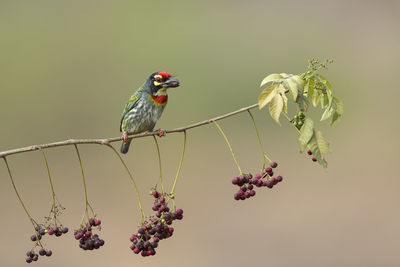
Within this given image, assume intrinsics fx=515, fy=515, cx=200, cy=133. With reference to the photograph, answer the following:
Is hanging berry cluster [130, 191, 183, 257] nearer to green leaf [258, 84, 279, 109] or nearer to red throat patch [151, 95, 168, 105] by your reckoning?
green leaf [258, 84, 279, 109]

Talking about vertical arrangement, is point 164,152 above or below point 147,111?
below

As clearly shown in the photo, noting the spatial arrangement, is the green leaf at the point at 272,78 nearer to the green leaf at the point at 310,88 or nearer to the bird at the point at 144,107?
the green leaf at the point at 310,88

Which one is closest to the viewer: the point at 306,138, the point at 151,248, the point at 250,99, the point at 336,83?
the point at 306,138

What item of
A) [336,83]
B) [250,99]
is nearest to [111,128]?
[250,99]

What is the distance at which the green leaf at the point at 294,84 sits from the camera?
230 centimetres

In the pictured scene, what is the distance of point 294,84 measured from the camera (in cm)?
233

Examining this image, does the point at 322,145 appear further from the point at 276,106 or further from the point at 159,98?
the point at 159,98

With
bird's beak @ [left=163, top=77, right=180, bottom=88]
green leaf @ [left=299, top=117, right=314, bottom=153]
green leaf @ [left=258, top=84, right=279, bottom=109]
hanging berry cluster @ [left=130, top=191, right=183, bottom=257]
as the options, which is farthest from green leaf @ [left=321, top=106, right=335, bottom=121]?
bird's beak @ [left=163, top=77, right=180, bottom=88]

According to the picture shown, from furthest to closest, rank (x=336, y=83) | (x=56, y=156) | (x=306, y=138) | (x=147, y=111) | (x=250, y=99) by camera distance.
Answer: (x=336, y=83) → (x=56, y=156) → (x=250, y=99) → (x=147, y=111) → (x=306, y=138)

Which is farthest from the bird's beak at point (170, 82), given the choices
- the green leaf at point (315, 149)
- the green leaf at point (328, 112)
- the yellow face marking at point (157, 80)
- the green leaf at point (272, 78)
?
the green leaf at point (315, 149)

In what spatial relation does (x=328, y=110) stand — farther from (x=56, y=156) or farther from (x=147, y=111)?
(x=56, y=156)

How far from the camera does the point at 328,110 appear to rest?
2.52m

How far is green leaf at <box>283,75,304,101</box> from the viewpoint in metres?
2.30

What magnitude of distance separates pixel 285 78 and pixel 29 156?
38.8 feet
